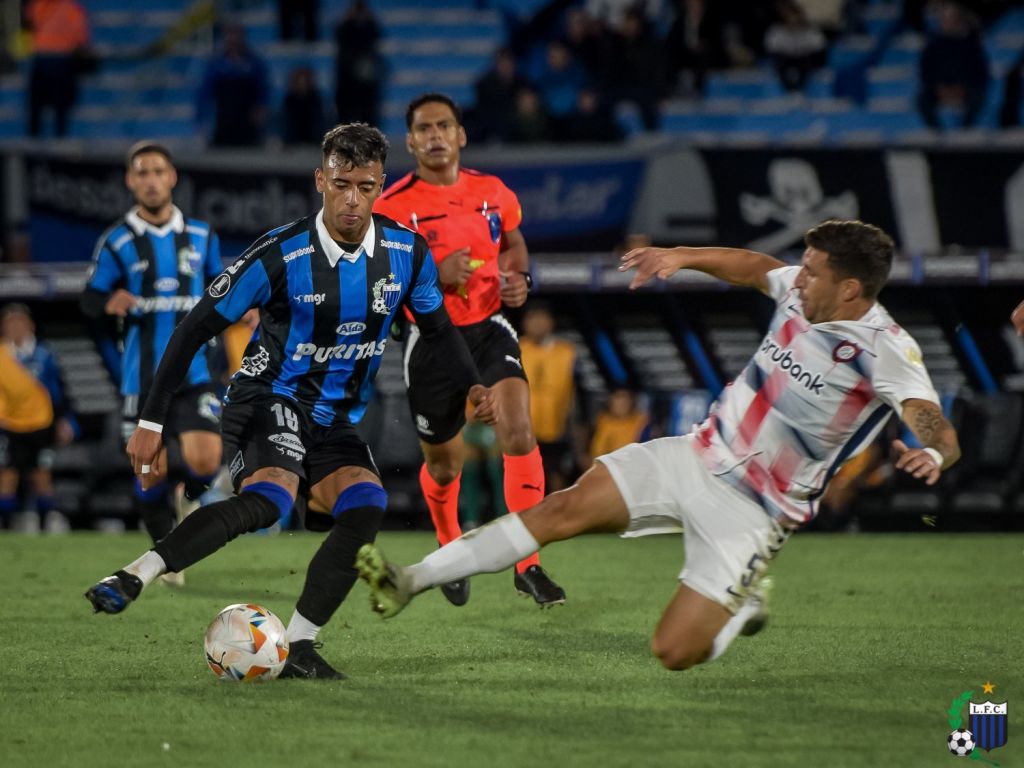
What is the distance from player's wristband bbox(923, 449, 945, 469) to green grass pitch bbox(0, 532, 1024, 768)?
2.90ft

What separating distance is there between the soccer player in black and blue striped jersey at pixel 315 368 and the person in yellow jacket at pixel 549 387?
23.7 ft

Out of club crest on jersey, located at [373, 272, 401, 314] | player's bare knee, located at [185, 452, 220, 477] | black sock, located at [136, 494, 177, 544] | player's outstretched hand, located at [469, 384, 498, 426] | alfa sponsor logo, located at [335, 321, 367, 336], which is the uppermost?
club crest on jersey, located at [373, 272, 401, 314]

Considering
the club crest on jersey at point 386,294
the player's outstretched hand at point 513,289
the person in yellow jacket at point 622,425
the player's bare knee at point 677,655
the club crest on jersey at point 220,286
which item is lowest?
the person in yellow jacket at point 622,425

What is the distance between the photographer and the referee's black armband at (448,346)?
6.54m

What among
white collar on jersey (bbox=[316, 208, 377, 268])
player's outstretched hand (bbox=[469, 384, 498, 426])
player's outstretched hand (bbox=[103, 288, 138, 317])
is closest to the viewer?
white collar on jersey (bbox=[316, 208, 377, 268])

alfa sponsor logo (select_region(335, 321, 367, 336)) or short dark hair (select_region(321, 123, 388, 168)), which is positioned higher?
short dark hair (select_region(321, 123, 388, 168))

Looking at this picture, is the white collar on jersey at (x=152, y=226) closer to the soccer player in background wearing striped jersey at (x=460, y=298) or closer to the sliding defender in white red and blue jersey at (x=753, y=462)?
the soccer player in background wearing striped jersey at (x=460, y=298)

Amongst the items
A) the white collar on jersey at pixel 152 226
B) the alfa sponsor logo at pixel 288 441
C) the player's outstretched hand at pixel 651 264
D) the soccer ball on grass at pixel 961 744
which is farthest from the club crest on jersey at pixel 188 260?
the soccer ball on grass at pixel 961 744

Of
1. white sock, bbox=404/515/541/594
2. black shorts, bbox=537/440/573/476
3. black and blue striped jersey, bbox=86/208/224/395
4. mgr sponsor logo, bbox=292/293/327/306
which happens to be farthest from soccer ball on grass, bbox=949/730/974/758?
black shorts, bbox=537/440/573/476

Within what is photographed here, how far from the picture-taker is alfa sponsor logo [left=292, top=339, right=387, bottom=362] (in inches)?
247

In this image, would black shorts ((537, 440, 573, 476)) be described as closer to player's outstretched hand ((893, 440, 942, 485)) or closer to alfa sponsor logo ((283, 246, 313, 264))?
alfa sponsor logo ((283, 246, 313, 264))

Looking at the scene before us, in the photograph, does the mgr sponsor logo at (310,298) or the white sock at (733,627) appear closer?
the white sock at (733,627)

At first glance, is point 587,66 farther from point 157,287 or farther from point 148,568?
point 148,568

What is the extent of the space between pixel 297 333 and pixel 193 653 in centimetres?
153
